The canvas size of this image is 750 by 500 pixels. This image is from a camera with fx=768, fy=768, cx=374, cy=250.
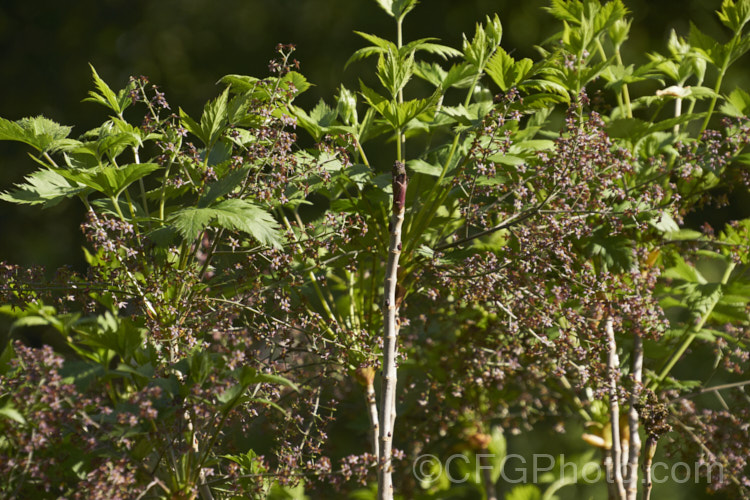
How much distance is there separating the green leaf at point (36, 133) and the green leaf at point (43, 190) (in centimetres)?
4

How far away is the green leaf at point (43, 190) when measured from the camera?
3.88 feet

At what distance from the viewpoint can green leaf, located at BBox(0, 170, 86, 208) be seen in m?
1.18

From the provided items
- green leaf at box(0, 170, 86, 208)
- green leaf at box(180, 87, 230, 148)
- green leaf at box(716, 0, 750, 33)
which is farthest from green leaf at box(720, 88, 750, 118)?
green leaf at box(0, 170, 86, 208)

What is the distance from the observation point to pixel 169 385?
1.13 meters

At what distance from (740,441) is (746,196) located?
4.36ft

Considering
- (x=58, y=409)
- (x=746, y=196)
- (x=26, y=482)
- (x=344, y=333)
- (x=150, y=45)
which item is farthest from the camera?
(x=150, y=45)

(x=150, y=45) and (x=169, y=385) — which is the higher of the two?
(x=150, y=45)

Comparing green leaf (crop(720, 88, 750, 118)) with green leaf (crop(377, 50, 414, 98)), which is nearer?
green leaf (crop(377, 50, 414, 98))

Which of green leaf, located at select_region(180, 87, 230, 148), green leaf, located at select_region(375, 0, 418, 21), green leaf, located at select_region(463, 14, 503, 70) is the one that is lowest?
green leaf, located at select_region(180, 87, 230, 148)

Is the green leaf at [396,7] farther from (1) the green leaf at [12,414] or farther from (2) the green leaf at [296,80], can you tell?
(1) the green leaf at [12,414]

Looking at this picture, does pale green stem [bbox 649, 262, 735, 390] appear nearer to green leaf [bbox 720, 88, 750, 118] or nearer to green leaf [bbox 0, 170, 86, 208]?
green leaf [bbox 720, 88, 750, 118]

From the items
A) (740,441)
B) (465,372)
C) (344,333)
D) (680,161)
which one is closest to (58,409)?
(344,333)

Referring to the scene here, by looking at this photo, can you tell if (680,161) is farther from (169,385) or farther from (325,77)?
(325,77)

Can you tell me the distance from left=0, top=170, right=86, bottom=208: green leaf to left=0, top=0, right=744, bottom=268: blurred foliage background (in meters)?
1.84
